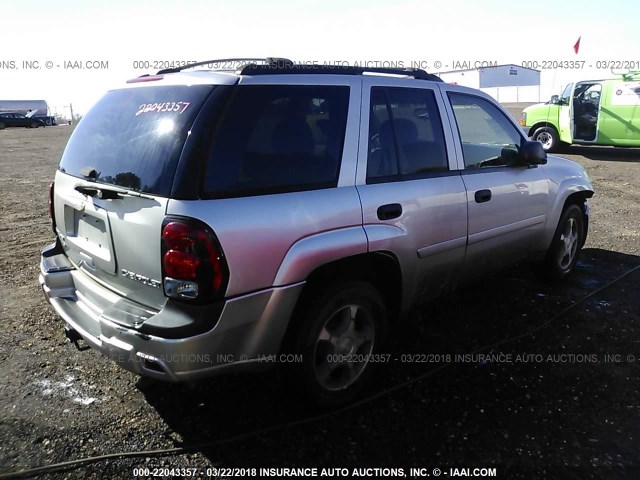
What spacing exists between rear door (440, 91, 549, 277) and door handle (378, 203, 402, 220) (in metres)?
0.78

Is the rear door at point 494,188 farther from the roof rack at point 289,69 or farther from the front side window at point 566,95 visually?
the front side window at point 566,95

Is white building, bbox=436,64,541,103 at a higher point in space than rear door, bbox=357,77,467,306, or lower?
higher

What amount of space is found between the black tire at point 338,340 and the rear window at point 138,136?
3.30ft

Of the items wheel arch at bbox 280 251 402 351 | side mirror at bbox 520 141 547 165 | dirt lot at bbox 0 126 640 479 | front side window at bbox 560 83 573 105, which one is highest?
front side window at bbox 560 83 573 105

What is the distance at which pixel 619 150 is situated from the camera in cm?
1563

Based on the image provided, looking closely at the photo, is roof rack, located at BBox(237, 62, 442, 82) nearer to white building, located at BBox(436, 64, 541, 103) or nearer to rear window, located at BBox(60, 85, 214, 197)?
rear window, located at BBox(60, 85, 214, 197)

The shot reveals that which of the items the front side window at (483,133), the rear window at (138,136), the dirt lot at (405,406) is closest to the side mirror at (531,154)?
the front side window at (483,133)

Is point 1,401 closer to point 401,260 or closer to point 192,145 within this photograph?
point 192,145

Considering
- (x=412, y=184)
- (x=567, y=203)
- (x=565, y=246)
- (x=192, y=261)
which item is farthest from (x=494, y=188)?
(x=192, y=261)

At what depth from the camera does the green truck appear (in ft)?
43.4

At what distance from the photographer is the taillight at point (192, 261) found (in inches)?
87.0

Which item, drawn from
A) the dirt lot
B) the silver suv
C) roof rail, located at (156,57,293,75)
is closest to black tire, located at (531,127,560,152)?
the dirt lot

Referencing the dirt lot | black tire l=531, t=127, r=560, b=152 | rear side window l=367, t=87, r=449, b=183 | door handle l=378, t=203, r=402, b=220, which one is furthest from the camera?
black tire l=531, t=127, r=560, b=152

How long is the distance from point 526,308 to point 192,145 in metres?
3.24
